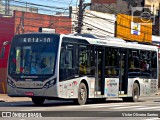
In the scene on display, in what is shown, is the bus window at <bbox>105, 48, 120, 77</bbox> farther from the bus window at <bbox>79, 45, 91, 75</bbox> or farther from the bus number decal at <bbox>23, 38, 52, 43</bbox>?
the bus number decal at <bbox>23, 38, 52, 43</bbox>

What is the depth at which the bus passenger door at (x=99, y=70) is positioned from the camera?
80.6 feet

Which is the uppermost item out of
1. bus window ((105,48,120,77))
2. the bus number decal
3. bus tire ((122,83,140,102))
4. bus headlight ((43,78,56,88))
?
the bus number decal

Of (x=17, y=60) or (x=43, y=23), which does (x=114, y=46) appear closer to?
(x=17, y=60)

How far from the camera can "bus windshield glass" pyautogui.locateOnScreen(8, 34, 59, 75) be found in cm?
2191

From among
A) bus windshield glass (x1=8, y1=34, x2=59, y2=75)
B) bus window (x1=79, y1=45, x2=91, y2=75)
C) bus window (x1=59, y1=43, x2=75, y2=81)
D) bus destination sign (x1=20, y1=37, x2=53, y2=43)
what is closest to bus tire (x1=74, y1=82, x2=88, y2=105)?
bus window (x1=79, y1=45, x2=91, y2=75)

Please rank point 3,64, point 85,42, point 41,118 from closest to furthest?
point 41,118, point 85,42, point 3,64

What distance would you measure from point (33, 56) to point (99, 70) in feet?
13.1

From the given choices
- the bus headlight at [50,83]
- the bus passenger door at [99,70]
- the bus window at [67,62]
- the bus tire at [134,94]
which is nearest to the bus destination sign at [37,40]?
the bus window at [67,62]

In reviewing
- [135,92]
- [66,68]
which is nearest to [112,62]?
[135,92]

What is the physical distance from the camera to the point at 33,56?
2219cm

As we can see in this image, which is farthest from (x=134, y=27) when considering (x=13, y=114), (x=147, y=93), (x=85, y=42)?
(x=13, y=114)

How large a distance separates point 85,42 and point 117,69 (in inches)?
126

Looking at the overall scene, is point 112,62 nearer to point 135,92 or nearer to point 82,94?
point 82,94

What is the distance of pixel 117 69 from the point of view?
86.3 ft
